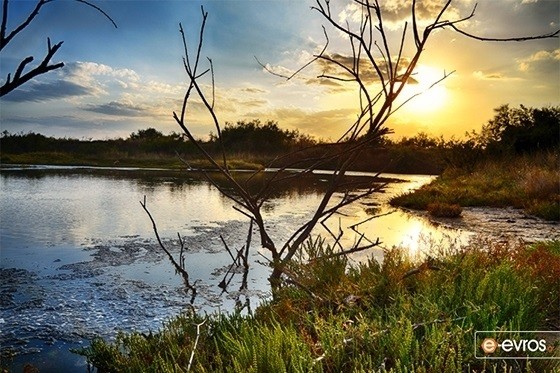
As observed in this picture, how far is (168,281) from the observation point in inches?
251

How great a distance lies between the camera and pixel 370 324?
9.89ft

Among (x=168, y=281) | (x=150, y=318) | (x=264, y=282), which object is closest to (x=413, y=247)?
(x=264, y=282)

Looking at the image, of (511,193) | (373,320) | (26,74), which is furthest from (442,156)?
(26,74)

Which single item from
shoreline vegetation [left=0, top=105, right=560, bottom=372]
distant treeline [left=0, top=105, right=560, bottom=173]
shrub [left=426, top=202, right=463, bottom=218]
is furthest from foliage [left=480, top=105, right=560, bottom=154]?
shoreline vegetation [left=0, top=105, right=560, bottom=372]

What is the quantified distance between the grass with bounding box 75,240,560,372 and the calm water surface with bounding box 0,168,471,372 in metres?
0.60

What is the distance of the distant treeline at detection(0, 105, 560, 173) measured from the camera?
92.0 feet

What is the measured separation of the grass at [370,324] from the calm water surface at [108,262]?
1.98 ft

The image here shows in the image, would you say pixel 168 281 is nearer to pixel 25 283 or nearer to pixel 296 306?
pixel 25 283

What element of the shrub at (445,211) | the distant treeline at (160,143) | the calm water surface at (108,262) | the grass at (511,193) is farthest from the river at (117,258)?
the distant treeline at (160,143)

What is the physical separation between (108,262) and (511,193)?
1467 centimetres

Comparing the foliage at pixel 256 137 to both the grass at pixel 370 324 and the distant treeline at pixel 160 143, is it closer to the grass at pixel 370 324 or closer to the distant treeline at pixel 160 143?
the distant treeline at pixel 160 143

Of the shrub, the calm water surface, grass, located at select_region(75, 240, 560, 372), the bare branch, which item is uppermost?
the bare branch

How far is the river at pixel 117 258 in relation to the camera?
4.73 m

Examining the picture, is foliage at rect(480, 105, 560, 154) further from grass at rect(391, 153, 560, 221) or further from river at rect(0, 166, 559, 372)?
river at rect(0, 166, 559, 372)
